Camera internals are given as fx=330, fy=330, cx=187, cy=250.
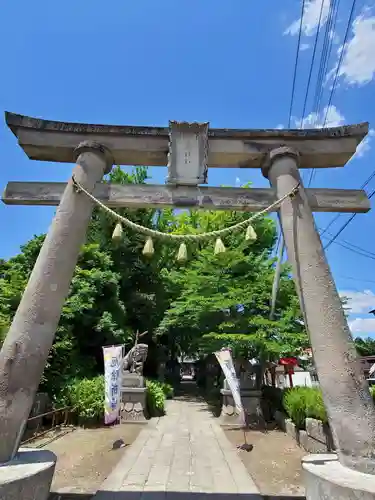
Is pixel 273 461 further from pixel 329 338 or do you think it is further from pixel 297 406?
pixel 329 338

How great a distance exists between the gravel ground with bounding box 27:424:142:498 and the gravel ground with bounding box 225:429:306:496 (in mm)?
3030

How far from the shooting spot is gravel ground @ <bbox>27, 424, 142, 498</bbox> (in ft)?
19.8

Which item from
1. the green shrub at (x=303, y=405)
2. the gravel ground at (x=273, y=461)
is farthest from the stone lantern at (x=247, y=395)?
the green shrub at (x=303, y=405)

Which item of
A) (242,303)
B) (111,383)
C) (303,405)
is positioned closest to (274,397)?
(303,405)

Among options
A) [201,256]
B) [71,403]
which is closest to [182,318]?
[201,256]

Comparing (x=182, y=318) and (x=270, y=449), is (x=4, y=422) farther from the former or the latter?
(x=182, y=318)

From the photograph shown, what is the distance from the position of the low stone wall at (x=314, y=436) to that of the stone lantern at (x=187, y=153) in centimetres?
643

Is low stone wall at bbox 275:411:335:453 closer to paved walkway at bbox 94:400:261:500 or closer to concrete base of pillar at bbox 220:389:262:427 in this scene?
paved walkway at bbox 94:400:261:500

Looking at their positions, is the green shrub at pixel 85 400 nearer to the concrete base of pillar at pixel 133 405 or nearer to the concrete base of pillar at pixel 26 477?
the concrete base of pillar at pixel 133 405

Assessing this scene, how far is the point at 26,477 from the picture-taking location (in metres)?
3.18

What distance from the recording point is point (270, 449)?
8883 mm

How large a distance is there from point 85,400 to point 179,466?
6233 millimetres

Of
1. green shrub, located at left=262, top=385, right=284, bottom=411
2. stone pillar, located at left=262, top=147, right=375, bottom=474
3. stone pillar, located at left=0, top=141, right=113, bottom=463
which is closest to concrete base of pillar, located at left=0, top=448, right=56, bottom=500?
stone pillar, located at left=0, top=141, right=113, bottom=463

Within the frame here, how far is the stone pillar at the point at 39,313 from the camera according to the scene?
3.75 metres
